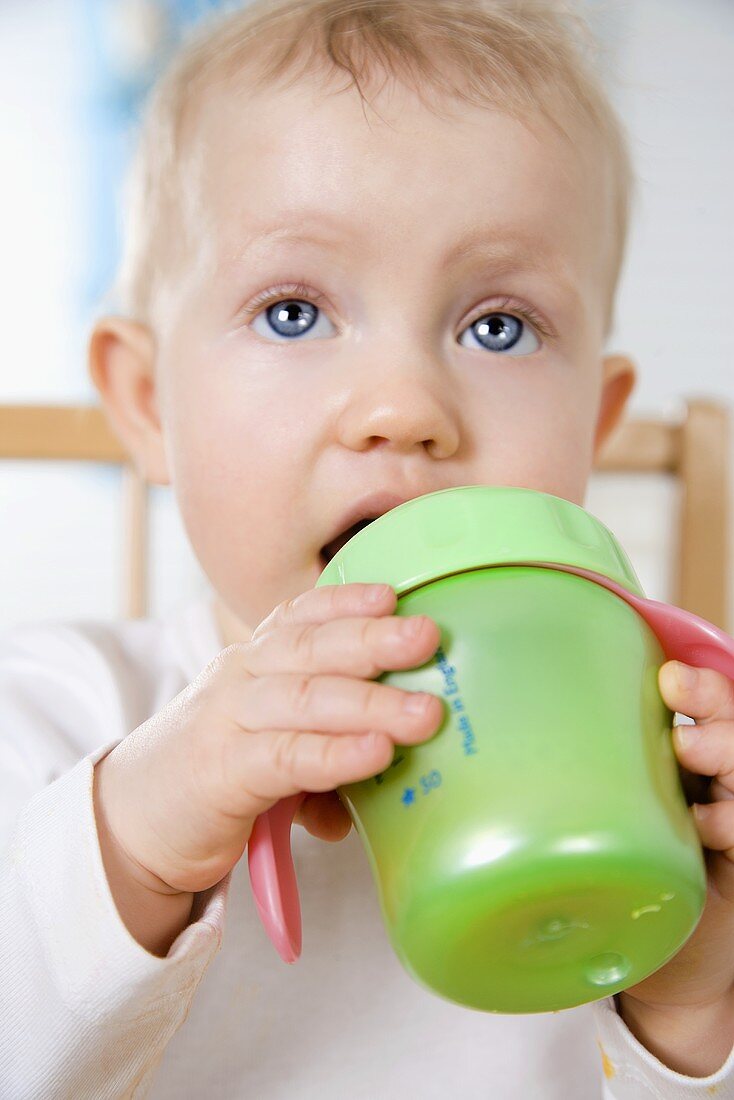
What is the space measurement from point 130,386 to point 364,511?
13.8 inches

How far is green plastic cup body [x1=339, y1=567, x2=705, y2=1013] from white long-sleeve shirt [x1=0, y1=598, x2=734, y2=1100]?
0.58 feet

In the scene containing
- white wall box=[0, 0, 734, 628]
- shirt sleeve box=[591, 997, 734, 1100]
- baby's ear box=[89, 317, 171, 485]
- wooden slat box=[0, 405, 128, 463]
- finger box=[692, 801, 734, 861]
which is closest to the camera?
finger box=[692, 801, 734, 861]

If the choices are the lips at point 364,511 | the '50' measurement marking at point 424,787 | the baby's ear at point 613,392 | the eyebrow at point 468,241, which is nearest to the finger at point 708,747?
the '50' measurement marking at point 424,787

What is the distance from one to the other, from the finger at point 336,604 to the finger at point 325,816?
9 centimetres

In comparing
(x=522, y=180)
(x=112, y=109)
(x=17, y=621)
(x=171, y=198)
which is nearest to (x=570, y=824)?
(x=522, y=180)

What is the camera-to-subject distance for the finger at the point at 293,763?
427mm

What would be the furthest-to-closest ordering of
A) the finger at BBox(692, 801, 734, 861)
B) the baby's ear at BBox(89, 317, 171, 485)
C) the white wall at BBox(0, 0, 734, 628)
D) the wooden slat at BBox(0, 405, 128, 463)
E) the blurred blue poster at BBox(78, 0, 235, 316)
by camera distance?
1. the blurred blue poster at BBox(78, 0, 235, 316)
2. the white wall at BBox(0, 0, 734, 628)
3. the wooden slat at BBox(0, 405, 128, 463)
4. the baby's ear at BBox(89, 317, 171, 485)
5. the finger at BBox(692, 801, 734, 861)

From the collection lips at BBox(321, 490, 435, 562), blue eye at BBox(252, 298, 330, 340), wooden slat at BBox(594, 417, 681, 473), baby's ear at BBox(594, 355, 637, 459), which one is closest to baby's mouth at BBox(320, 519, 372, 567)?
lips at BBox(321, 490, 435, 562)

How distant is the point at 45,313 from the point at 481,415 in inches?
76.8

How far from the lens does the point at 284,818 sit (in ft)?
1.66

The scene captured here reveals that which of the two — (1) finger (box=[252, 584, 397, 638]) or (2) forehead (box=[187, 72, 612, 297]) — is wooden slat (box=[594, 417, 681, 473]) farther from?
(1) finger (box=[252, 584, 397, 638])

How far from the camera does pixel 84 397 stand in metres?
2.38

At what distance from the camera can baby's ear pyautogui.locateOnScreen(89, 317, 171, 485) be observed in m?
0.90

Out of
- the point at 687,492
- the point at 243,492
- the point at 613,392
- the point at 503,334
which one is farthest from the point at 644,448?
the point at 243,492
